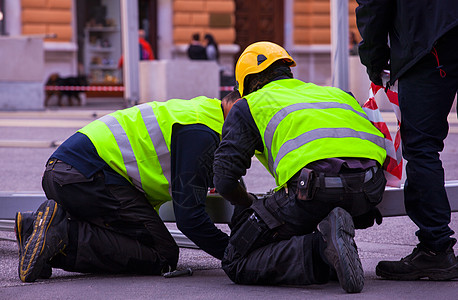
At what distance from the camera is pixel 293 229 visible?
3334mm

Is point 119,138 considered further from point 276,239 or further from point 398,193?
point 398,193

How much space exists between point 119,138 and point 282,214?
85 centimetres

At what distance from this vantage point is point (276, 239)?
3.37 metres

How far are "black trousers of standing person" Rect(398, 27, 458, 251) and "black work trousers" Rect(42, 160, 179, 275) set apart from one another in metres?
1.15

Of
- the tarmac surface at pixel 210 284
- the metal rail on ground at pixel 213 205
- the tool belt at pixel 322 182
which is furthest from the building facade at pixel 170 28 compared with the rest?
the tool belt at pixel 322 182

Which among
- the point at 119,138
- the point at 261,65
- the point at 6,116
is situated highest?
the point at 261,65

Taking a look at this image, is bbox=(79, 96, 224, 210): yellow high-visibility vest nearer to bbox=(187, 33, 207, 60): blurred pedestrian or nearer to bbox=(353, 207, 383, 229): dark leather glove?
bbox=(353, 207, 383, 229): dark leather glove

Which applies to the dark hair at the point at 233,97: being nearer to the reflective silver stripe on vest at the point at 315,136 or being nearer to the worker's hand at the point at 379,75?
the reflective silver stripe on vest at the point at 315,136

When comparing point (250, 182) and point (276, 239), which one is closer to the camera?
point (276, 239)

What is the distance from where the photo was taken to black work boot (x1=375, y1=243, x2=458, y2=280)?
10.8ft

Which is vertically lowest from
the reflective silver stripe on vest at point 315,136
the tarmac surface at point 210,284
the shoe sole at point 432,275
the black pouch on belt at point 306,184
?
the tarmac surface at point 210,284

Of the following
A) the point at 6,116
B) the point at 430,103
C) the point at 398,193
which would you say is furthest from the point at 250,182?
the point at 6,116

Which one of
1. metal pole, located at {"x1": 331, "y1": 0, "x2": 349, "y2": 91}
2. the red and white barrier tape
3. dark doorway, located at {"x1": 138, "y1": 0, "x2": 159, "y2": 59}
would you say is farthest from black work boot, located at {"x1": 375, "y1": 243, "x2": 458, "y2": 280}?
dark doorway, located at {"x1": 138, "y1": 0, "x2": 159, "y2": 59}

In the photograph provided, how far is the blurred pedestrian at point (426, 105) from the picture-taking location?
3.27m
